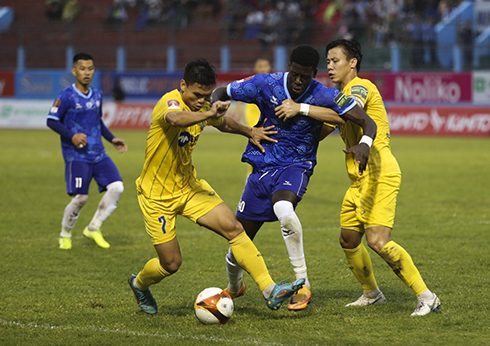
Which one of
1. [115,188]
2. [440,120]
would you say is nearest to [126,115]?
[440,120]

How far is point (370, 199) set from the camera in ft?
17.6

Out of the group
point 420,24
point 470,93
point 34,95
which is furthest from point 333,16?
point 34,95

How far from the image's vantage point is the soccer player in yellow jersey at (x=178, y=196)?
5289 millimetres

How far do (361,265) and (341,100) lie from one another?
1.41 m

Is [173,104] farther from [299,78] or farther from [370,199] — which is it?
[370,199]

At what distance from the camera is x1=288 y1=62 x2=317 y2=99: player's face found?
5.34 meters

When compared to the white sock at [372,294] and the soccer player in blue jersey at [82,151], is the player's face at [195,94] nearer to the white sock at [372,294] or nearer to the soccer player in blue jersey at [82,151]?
the white sock at [372,294]

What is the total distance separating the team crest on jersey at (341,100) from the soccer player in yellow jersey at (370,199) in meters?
0.12

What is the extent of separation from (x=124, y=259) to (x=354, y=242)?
3.19 meters

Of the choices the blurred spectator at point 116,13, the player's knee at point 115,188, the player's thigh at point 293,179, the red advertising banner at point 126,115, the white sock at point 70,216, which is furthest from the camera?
the blurred spectator at point 116,13

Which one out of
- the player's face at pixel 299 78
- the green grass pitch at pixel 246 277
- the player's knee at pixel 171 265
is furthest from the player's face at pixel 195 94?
the green grass pitch at pixel 246 277

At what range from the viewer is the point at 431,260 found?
24.5 ft

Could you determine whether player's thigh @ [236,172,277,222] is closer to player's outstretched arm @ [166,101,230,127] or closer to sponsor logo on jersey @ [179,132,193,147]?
sponsor logo on jersey @ [179,132,193,147]

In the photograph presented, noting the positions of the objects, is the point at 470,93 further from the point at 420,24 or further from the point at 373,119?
the point at 373,119
